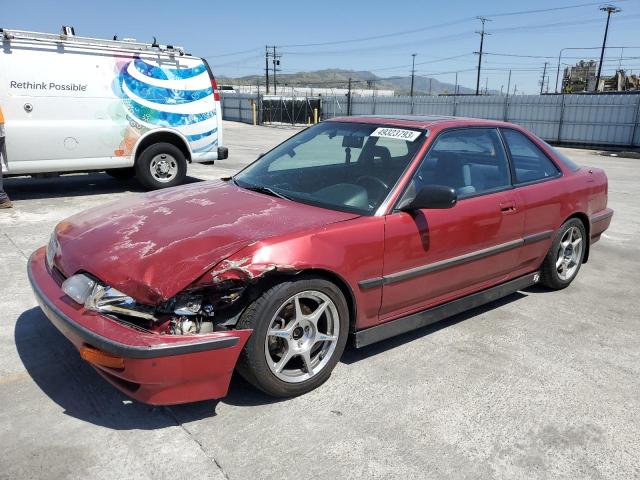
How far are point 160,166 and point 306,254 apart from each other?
666 centimetres

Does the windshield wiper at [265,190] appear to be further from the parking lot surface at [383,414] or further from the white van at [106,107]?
the white van at [106,107]

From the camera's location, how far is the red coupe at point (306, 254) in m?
2.49

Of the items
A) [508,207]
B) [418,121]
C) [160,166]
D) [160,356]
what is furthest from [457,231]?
[160,166]

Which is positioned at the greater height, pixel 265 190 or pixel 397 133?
pixel 397 133

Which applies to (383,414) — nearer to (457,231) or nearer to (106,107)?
(457,231)

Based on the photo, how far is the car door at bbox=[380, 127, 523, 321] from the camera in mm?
3209

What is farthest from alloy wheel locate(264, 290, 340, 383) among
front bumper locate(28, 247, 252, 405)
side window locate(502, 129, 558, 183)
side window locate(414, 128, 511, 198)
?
side window locate(502, 129, 558, 183)

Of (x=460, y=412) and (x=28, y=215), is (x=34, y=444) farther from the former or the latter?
(x=28, y=215)

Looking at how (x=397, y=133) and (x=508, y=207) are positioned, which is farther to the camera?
(x=508, y=207)

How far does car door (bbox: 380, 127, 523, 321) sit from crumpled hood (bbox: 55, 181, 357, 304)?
1.49 ft

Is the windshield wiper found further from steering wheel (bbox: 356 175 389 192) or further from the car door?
the car door

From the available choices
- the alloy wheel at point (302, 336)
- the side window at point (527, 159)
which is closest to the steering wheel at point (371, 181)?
the alloy wheel at point (302, 336)

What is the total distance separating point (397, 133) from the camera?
145 inches

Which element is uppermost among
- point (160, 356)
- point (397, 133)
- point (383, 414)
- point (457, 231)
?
point (397, 133)
